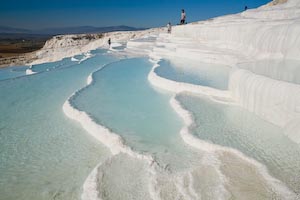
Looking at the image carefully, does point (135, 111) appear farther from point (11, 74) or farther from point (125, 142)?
point (11, 74)

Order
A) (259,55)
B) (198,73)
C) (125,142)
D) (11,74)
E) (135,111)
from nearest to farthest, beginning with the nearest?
(125,142), (135,111), (198,73), (259,55), (11,74)

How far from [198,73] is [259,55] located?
2.23 m

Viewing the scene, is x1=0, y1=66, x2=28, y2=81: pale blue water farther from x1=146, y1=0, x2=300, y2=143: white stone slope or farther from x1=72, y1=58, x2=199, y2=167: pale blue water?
x1=146, y1=0, x2=300, y2=143: white stone slope

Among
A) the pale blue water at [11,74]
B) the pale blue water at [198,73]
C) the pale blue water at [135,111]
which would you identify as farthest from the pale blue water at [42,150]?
the pale blue water at [11,74]

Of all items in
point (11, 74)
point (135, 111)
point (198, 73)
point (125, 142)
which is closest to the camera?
point (125, 142)

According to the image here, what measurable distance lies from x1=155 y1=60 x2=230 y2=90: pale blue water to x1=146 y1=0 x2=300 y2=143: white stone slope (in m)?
0.48

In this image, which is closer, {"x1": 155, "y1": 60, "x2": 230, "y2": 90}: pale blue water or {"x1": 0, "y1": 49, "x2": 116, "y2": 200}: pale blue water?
{"x1": 0, "y1": 49, "x2": 116, "y2": 200}: pale blue water

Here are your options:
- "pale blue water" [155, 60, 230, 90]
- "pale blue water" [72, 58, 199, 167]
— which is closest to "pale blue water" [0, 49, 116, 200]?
"pale blue water" [72, 58, 199, 167]

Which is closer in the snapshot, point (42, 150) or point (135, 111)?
point (42, 150)

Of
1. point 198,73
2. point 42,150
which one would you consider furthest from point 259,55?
Answer: point 42,150

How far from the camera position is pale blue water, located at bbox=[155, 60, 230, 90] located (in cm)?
800

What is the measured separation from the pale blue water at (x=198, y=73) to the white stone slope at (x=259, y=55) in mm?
475

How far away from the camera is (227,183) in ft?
11.9

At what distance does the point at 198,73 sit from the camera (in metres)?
9.28
